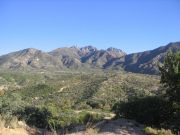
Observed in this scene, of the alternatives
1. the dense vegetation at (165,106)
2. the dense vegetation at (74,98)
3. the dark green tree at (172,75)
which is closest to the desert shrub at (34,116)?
the dense vegetation at (74,98)

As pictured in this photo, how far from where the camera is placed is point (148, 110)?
17828 millimetres

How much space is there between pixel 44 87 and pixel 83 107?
95.0 ft

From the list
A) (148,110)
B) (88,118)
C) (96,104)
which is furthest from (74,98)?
(148,110)

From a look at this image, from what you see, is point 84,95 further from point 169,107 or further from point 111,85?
point 169,107

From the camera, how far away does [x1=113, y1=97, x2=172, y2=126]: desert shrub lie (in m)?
17.7

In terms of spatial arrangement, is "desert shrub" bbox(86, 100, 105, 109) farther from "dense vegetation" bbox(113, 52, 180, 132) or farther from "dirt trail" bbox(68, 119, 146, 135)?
"dirt trail" bbox(68, 119, 146, 135)

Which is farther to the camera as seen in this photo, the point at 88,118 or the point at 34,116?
the point at 88,118

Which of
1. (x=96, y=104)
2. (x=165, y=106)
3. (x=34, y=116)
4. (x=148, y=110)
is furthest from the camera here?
(x=96, y=104)

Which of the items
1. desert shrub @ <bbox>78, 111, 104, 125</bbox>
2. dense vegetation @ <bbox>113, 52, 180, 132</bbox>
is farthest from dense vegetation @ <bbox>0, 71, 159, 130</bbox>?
dense vegetation @ <bbox>113, 52, 180, 132</bbox>

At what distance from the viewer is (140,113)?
18.1 meters

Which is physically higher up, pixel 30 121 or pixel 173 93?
pixel 173 93

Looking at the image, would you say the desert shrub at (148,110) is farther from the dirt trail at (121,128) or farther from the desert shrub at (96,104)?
the desert shrub at (96,104)

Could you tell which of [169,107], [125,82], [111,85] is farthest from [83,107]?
[169,107]

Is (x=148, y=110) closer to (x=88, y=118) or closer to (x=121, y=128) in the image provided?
(x=121, y=128)
